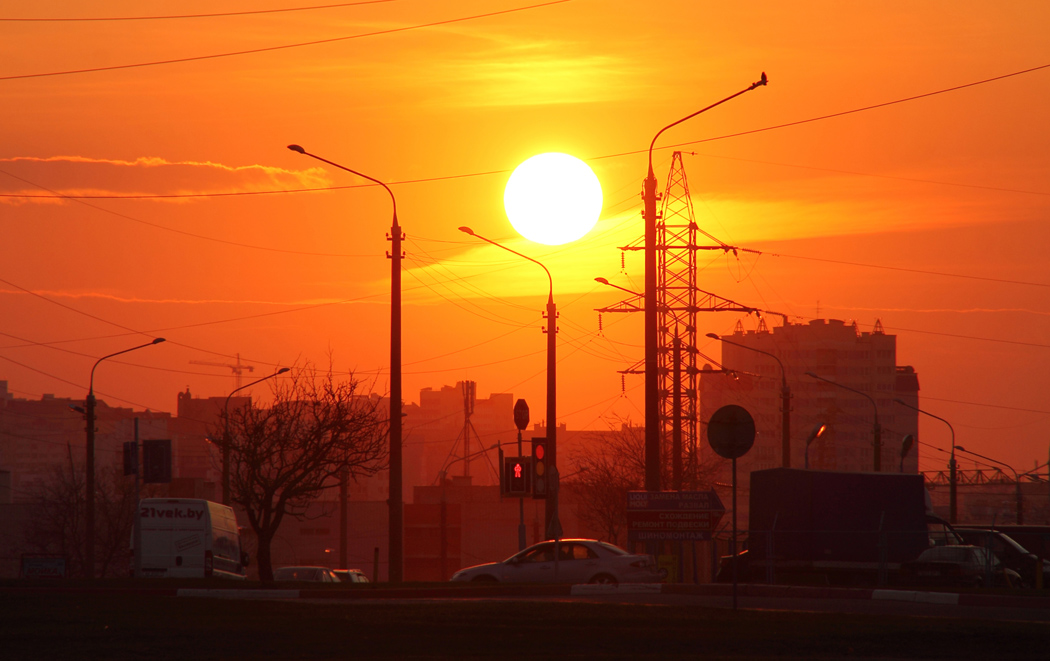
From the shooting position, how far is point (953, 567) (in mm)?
26266

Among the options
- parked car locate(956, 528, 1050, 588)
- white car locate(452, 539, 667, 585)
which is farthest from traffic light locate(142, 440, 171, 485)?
parked car locate(956, 528, 1050, 588)

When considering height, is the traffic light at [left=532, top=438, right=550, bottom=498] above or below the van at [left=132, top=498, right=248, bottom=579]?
above

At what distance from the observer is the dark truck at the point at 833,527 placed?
89.1 feet

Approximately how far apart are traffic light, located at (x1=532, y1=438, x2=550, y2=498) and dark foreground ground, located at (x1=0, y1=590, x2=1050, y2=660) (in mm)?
7758

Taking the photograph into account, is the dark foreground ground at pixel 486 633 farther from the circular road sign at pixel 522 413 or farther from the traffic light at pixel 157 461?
the traffic light at pixel 157 461

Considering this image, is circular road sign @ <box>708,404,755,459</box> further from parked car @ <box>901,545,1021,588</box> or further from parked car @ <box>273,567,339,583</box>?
parked car @ <box>273,567,339,583</box>

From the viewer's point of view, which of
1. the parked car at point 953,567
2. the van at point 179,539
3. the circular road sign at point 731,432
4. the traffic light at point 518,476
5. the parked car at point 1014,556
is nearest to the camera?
the circular road sign at point 731,432

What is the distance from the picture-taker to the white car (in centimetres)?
2517

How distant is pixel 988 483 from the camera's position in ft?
200

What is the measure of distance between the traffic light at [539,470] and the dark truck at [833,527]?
537cm

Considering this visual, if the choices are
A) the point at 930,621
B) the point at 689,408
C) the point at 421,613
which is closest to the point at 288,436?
the point at 421,613

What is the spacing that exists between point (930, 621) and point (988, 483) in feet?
165

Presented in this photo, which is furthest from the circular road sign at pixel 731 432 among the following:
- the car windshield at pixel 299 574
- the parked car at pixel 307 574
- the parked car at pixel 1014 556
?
the car windshield at pixel 299 574

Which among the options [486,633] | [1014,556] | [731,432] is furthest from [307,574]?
[486,633]
